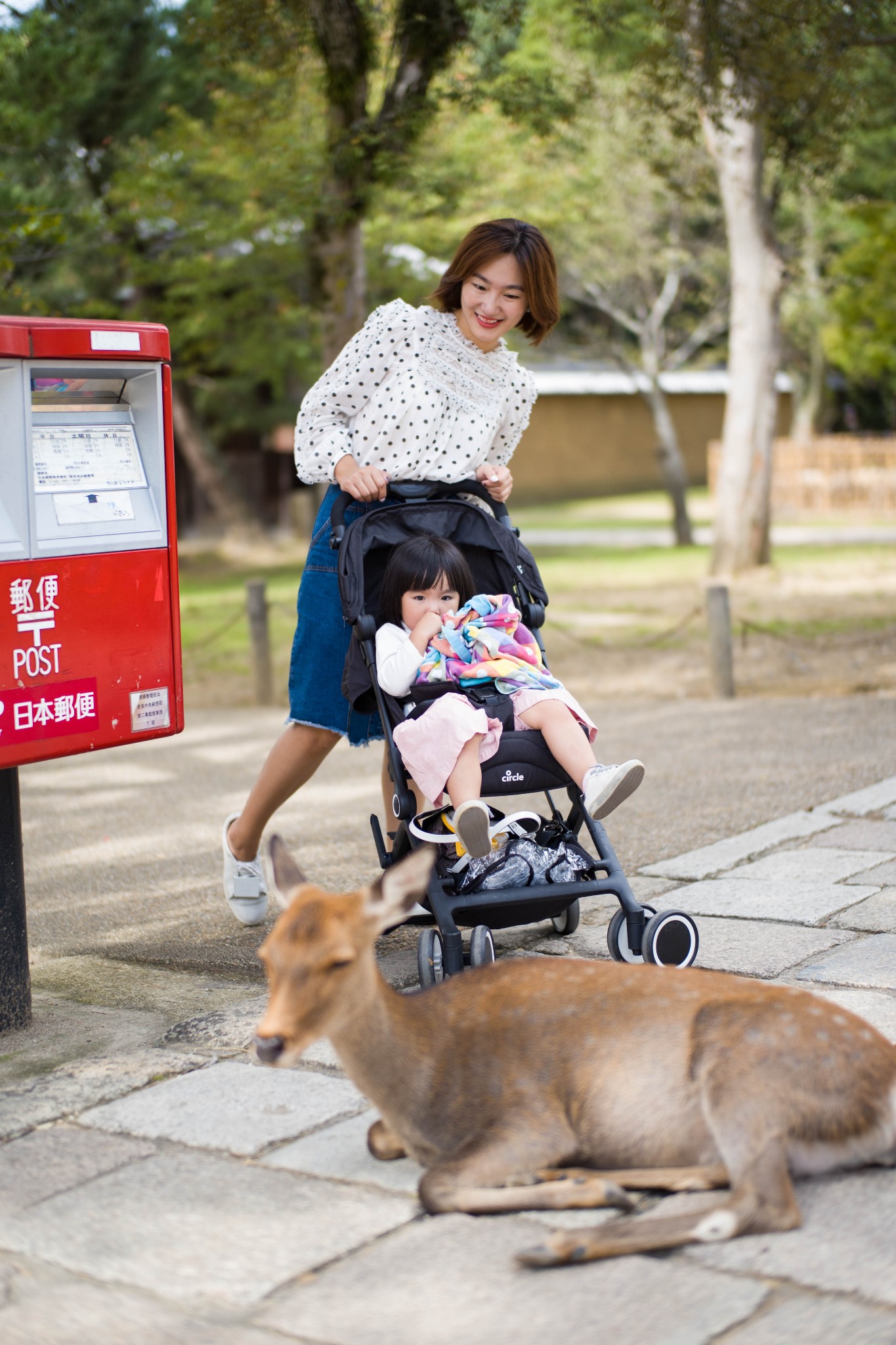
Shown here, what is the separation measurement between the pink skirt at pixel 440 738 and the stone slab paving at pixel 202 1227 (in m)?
1.23

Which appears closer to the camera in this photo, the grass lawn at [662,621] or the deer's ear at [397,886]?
the deer's ear at [397,886]

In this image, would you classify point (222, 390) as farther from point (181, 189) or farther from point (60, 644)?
point (60, 644)

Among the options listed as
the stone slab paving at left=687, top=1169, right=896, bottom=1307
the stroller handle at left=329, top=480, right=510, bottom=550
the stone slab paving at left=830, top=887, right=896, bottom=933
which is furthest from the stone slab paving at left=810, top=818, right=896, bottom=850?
the stone slab paving at left=687, top=1169, right=896, bottom=1307

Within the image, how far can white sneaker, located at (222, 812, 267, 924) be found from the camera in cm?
462

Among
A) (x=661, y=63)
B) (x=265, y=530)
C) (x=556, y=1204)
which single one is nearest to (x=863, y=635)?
(x=661, y=63)

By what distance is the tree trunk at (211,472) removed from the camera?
76.8 ft

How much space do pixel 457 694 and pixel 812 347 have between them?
115 feet

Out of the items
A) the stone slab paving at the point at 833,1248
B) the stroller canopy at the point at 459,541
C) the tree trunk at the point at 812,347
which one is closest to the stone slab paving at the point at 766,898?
the stroller canopy at the point at 459,541

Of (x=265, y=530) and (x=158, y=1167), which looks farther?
(x=265, y=530)

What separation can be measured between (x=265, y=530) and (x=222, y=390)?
291 cm

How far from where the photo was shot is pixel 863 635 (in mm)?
12469

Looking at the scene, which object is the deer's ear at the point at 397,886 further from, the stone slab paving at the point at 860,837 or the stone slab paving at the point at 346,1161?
the stone slab paving at the point at 860,837

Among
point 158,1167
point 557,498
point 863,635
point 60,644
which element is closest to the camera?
point 158,1167

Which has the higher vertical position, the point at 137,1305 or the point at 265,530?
the point at 265,530
